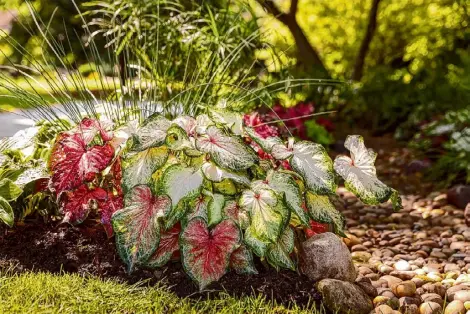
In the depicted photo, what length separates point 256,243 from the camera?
250 cm

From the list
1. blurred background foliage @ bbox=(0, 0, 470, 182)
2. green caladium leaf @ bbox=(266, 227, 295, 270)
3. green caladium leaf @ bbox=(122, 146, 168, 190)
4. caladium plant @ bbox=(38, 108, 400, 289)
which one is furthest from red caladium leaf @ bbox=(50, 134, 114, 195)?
blurred background foliage @ bbox=(0, 0, 470, 182)

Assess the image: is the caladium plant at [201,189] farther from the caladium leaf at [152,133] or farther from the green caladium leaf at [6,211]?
the green caladium leaf at [6,211]

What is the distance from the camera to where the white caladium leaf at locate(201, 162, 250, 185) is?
2545 millimetres


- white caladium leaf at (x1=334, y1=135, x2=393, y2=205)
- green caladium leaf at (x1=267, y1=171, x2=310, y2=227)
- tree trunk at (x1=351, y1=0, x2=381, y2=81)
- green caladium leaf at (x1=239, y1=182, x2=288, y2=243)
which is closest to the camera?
green caladium leaf at (x1=239, y1=182, x2=288, y2=243)

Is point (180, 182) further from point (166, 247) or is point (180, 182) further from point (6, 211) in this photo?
point (6, 211)

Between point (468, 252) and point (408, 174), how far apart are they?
1.83 meters

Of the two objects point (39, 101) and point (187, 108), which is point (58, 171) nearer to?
point (39, 101)

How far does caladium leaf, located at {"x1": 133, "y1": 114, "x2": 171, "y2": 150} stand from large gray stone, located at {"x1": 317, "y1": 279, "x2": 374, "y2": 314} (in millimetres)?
801

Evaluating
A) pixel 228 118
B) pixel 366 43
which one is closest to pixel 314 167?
pixel 228 118

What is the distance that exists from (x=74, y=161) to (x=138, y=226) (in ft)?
1.25

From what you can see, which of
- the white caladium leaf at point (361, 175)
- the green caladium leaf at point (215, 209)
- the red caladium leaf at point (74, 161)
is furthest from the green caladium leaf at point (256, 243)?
the red caladium leaf at point (74, 161)

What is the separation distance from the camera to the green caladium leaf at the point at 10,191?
2.72 m

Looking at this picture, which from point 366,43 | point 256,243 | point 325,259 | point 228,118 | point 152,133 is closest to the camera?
point 256,243

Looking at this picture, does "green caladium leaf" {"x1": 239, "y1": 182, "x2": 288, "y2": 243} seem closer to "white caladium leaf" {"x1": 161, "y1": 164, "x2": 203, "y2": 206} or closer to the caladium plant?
the caladium plant
